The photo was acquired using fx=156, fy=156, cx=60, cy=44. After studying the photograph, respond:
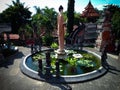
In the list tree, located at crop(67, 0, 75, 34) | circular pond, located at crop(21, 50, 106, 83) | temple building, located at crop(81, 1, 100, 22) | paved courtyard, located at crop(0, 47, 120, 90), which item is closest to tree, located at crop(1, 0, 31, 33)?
temple building, located at crop(81, 1, 100, 22)

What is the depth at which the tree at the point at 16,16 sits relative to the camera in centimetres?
3545

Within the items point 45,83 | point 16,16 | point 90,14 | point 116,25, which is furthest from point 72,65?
point 16,16

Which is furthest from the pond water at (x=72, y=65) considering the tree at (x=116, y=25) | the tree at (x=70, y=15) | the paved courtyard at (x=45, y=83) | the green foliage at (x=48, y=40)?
the tree at (x=70, y=15)

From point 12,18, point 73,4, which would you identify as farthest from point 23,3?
point 73,4

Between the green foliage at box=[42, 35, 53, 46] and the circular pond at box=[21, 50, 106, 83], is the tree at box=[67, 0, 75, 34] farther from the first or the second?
the circular pond at box=[21, 50, 106, 83]

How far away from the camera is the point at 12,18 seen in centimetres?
3547

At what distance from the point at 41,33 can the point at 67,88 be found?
764 inches

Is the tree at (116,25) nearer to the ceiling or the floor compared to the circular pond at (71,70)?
nearer to the ceiling

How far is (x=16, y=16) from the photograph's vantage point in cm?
3569

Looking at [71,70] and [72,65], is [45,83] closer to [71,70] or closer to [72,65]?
[71,70]

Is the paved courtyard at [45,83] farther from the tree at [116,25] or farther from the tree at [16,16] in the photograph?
the tree at [16,16]

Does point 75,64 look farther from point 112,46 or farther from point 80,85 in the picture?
point 112,46

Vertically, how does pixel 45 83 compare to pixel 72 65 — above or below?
below

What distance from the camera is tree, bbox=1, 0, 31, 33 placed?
35.5m
